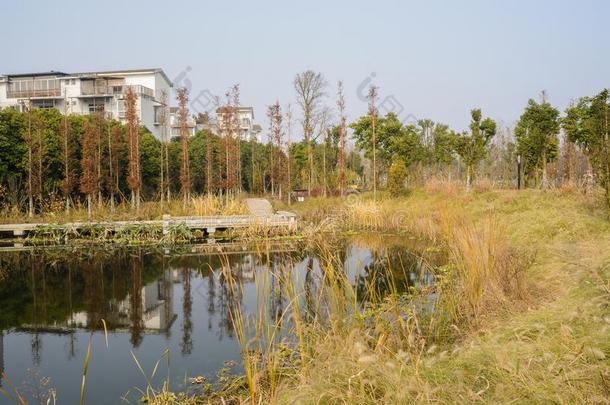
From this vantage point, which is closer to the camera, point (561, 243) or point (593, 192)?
point (561, 243)

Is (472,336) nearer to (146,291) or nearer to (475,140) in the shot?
(146,291)

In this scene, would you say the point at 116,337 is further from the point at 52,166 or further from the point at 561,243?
the point at 52,166

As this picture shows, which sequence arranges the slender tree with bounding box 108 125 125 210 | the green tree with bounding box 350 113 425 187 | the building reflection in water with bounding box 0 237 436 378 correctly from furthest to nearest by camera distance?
1. the green tree with bounding box 350 113 425 187
2. the slender tree with bounding box 108 125 125 210
3. the building reflection in water with bounding box 0 237 436 378

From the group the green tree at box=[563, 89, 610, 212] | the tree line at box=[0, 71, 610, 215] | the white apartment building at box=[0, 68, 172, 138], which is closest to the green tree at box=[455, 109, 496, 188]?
the tree line at box=[0, 71, 610, 215]

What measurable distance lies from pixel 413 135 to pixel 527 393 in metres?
17.3

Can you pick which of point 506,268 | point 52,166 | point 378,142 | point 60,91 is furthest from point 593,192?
point 60,91

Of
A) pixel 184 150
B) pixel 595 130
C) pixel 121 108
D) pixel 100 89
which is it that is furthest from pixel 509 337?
pixel 100 89

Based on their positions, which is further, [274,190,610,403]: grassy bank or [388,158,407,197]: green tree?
[388,158,407,197]: green tree

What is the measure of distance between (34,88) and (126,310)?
84.5ft

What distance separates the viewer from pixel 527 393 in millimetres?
1818

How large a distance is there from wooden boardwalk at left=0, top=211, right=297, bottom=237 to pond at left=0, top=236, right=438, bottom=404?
1332 millimetres

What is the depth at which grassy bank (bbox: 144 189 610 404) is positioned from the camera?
6.36 ft

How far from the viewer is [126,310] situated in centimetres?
554

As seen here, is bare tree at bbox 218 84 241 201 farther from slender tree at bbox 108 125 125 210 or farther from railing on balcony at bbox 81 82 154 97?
railing on balcony at bbox 81 82 154 97
